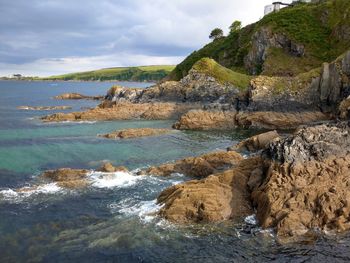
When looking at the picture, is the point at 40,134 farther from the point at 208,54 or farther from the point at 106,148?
the point at 208,54

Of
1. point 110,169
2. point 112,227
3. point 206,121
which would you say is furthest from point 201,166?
point 206,121

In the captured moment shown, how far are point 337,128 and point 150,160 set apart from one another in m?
25.1

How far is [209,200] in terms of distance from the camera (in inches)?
1225

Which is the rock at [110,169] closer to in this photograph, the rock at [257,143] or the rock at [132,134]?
the rock at [257,143]

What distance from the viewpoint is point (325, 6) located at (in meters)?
137

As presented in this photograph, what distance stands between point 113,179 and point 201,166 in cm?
930

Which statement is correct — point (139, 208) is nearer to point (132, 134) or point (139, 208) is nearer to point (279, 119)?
point (132, 134)

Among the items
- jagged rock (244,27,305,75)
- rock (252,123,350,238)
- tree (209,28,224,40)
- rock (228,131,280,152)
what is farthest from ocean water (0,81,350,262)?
tree (209,28,224,40)

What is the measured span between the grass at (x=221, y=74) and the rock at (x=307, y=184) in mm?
58752

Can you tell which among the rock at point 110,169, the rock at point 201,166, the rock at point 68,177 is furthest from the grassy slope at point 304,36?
the rock at point 68,177

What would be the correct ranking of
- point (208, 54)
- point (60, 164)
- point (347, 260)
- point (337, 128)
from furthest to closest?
1. point (208, 54)
2. point (60, 164)
3. point (337, 128)
4. point (347, 260)

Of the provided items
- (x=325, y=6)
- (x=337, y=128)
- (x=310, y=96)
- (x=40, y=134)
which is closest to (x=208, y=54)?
(x=325, y=6)

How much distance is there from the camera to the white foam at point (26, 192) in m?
37.3

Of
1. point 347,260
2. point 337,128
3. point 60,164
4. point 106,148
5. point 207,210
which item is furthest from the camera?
point 106,148
